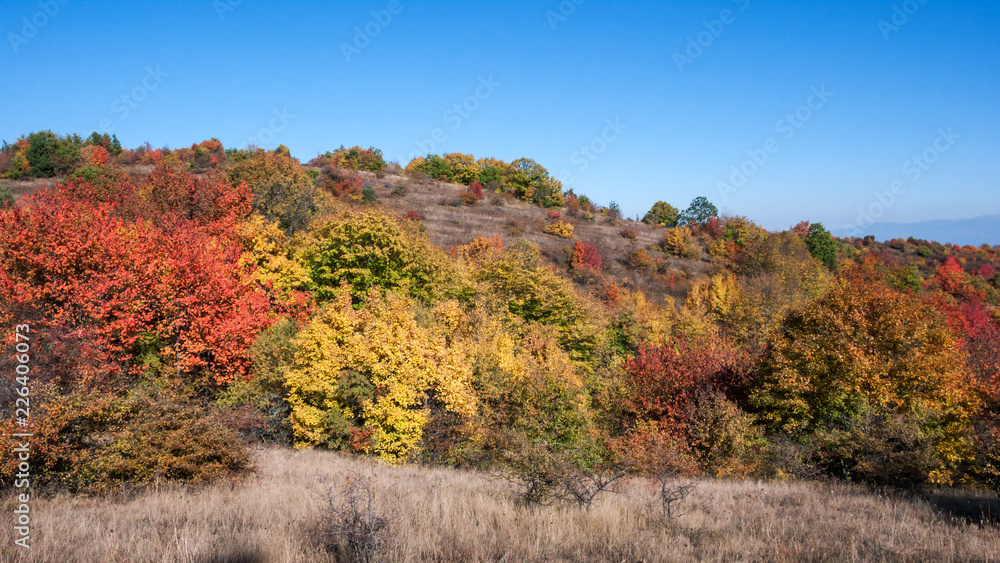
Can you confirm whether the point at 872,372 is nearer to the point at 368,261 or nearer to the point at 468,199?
the point at 368,261

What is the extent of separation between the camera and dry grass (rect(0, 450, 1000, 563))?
5.16m

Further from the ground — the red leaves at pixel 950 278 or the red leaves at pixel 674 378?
the red leaves at pixel 950 278

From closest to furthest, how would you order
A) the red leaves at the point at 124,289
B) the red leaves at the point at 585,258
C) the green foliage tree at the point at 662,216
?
1. the red leaves at the point at 124,289
2. the red leaves at the point at 585,258
3. the green foliage tree at the point at 662,216

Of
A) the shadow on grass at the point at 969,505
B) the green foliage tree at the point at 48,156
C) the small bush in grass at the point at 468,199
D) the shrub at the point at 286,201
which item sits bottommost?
the shadow on grass at the point at 969,505

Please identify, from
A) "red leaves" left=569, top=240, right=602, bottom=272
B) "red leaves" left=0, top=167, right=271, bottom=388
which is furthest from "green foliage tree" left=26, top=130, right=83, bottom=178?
"red leaves" left=569, top=240, right=602, bottom=272

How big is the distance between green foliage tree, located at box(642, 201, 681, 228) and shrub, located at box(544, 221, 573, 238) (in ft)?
128

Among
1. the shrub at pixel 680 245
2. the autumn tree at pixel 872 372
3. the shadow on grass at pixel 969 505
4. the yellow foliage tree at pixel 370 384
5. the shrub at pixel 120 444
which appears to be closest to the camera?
the shrub at pixel 120 444

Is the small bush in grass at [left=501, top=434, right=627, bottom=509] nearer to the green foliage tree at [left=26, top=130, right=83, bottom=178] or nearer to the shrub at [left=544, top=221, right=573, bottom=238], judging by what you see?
the green foliage tree at [left=26, top=130, right=83, bottom=178]

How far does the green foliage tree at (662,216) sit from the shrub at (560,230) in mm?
38899

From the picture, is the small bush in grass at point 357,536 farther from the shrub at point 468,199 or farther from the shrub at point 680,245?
the shrub at point 468,199

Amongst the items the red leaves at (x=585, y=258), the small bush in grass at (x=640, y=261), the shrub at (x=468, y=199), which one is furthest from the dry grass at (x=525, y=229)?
the red leaves at (x=585, y=258)

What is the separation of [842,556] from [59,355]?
1985 cm

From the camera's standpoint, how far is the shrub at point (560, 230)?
9731 cm

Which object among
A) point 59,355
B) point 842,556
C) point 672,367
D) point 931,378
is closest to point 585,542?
point 842,556
